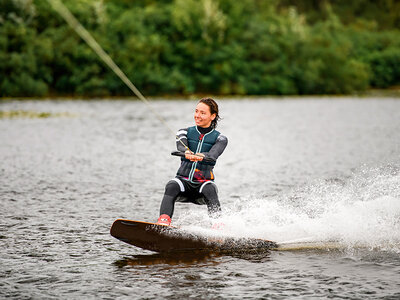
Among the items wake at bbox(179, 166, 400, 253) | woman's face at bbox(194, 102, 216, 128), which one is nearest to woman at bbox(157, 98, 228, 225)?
woman's face at bbox(194, 102, 216, 128)

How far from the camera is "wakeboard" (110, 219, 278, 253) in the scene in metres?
7.18

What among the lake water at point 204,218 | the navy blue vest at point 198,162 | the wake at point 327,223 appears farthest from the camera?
the wake at point 327,223

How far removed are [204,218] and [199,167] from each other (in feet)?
6.48

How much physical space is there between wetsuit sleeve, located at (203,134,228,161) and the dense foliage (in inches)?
1752

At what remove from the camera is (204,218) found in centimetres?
935

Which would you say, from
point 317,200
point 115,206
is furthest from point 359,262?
point 115,206

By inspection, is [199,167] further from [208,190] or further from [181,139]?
[181,139]

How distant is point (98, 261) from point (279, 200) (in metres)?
4.55

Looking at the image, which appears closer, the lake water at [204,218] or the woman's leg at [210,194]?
the lake water at [204,218]

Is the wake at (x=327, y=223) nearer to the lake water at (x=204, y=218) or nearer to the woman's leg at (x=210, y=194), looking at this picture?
the lake water at (x=204, y=218)

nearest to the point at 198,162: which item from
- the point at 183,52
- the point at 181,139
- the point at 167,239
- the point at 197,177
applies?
the point at 197,177

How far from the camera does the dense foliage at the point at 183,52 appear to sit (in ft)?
178

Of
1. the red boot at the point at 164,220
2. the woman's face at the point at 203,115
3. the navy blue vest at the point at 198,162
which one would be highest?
the woman's face at the point at 203,115

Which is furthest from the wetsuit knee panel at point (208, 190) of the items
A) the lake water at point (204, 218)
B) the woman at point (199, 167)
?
the lake water at point (204, 218)
